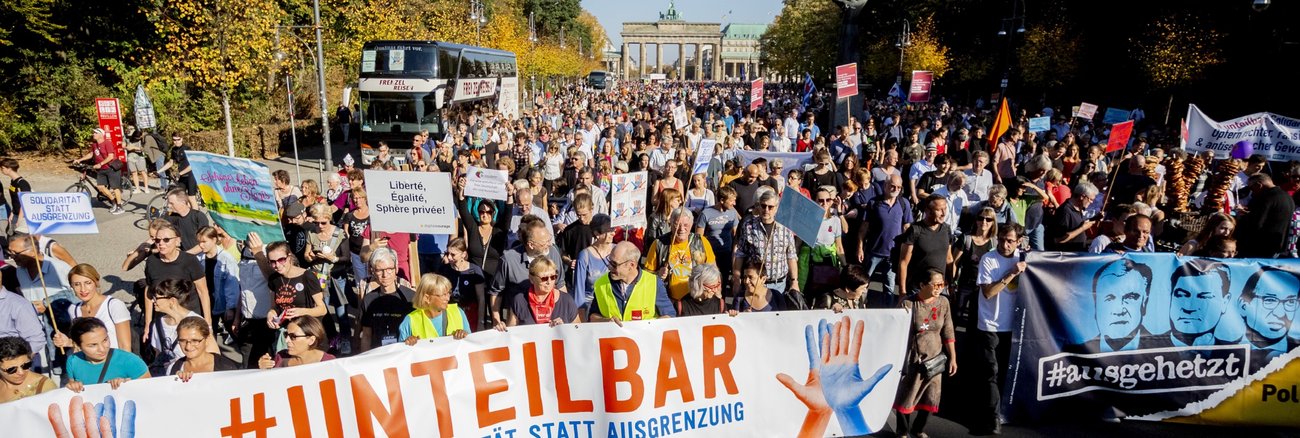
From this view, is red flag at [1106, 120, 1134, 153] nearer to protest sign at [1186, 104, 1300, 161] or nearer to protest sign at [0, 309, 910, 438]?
protest sign at [1186, 104, 1300, 161]

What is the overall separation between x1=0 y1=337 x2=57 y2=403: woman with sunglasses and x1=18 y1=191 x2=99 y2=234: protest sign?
73.3 inches

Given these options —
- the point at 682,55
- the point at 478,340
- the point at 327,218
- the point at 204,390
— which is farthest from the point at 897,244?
the point at 682,55

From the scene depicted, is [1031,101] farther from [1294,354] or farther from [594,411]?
[594,411]

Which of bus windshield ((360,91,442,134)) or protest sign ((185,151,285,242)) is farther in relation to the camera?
bus windshield ((360,91,442,134))

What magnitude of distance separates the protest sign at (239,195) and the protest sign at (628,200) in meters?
2.89

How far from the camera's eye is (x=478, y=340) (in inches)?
173

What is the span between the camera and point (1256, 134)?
31.8ft

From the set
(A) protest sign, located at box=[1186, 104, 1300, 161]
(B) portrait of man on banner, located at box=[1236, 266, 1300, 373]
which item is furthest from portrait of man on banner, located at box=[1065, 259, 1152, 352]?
(A) protest sign, located at box=[1186, 104, 1300, 161]

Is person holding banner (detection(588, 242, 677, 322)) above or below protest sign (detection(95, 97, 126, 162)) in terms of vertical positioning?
below

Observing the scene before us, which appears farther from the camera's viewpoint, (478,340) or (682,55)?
(682,55)

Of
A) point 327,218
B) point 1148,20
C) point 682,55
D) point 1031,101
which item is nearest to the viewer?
point 327,218

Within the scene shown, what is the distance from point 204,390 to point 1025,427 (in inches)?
A: 200

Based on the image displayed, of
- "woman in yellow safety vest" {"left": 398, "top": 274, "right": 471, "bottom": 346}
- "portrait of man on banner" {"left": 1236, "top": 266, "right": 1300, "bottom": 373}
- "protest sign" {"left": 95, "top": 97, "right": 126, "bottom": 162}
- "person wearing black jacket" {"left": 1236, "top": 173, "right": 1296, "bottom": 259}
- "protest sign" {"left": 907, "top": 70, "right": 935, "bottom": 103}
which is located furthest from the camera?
"protest sign" {"left": 907, "top": 70, "right": 935, "bottom": 103}

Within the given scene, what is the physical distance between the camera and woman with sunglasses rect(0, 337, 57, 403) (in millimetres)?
4000
